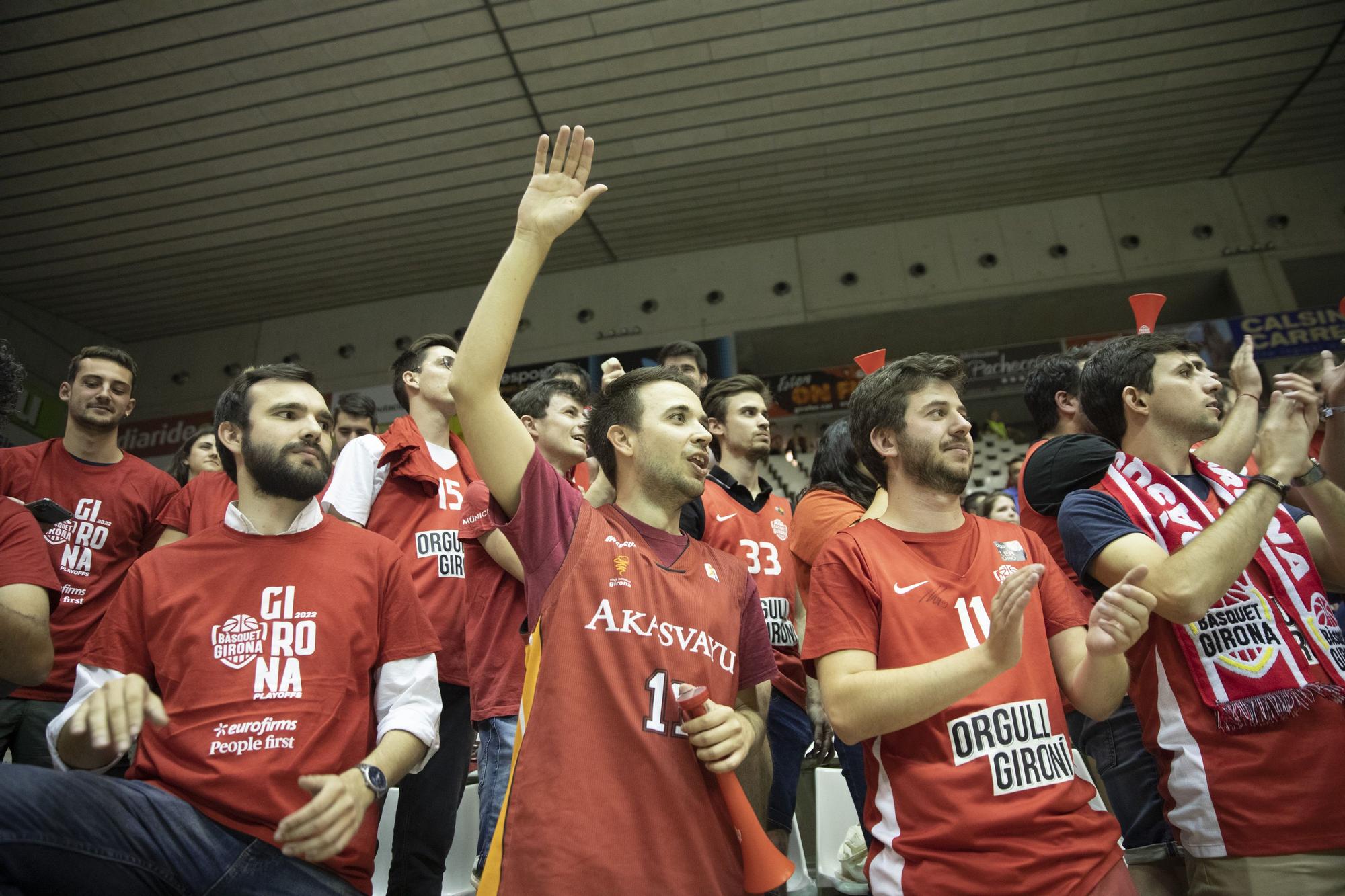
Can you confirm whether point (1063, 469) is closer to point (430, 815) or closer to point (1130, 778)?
point (1130, 778)

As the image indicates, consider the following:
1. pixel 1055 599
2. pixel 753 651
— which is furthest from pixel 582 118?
pixel 1055 599

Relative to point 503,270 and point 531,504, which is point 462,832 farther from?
point 503,270

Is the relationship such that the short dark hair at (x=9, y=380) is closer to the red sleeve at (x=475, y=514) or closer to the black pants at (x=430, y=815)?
the red sleeve at (x=475, y=514)

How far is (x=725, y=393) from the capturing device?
3.49 meters

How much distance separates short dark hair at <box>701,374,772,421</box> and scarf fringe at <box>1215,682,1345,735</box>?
201 centimetres

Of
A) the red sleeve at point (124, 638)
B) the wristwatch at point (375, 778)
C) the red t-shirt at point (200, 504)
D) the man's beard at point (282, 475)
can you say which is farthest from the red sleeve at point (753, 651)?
the red t-shirt at point (200, 504)

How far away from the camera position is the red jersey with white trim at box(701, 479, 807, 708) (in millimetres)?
2732

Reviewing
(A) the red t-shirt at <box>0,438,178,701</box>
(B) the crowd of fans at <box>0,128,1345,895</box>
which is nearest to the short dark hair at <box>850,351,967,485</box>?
(B) the crowd of fans at <box>0,128,1345,895</box>

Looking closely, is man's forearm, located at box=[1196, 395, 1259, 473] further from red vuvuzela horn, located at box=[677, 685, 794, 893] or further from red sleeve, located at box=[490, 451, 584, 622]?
red sleeve, located at box=[490, 451, 584, 622]

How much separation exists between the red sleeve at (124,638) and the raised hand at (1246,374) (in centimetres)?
290

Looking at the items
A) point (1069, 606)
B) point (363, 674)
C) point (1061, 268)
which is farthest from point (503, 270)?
point (1061, 268)

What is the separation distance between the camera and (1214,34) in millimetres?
7773

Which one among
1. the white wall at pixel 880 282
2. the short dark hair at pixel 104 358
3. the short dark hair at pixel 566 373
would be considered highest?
the white wall at pixel 880 282

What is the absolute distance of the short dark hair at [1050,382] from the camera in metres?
3.11
